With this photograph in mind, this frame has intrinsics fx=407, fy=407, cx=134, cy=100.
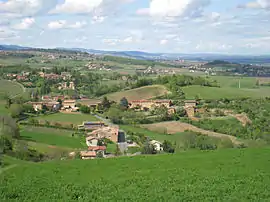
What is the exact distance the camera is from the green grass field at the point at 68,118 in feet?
188

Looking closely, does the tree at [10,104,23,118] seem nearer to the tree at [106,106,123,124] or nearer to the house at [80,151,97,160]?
the tree at [106,106,123,124]

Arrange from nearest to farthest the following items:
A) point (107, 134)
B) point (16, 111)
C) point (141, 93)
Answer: point (107, 134)
point (16, 111)
point (141, 93)

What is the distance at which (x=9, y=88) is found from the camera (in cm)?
8975

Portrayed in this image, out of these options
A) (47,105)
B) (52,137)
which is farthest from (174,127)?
(47,105)

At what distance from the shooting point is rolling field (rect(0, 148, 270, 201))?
1788cm

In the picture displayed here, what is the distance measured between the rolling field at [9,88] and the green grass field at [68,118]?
2097 cm

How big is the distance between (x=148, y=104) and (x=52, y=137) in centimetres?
3253

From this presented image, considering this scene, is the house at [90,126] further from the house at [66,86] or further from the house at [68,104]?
the house at [66,86]

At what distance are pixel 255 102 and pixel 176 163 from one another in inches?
1932

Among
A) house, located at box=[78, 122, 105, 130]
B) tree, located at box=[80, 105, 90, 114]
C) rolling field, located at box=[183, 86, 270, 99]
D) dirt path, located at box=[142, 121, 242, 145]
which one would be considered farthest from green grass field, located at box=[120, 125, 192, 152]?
rolling field, located at box=[183, 86, 270, 99]

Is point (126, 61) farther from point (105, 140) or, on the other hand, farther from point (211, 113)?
point (105, 140)

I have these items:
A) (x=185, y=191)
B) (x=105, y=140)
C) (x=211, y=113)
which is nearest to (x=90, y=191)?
(x=185, y=191)

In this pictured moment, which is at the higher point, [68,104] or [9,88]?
[9,88]

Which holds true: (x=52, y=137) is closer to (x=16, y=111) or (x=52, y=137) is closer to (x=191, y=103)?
(x=16, y=111)
